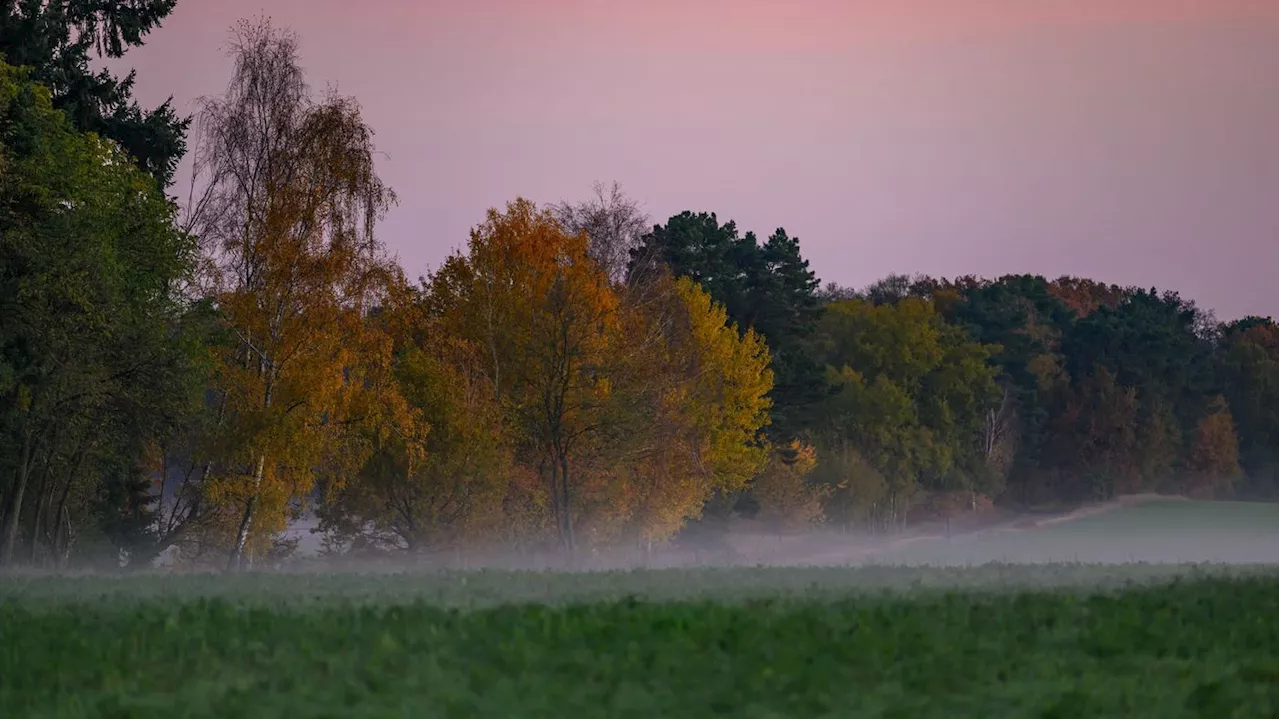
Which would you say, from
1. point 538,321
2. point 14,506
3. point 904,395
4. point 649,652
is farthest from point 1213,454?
point 649,652

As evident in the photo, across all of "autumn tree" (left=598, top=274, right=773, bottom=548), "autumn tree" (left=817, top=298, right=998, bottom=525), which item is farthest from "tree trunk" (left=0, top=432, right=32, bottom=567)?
"autumn tree" (left=817, top=298, right=998, bottom=525)

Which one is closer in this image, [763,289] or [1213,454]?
[763,289]

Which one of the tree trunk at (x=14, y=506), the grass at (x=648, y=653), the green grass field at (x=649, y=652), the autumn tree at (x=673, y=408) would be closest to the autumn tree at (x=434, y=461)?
the autumn tree at (x=673, y=408)

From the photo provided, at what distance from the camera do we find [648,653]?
15727 millimetres

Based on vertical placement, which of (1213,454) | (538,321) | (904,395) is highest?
(904,395)

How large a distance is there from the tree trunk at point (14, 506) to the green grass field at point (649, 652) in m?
18.4

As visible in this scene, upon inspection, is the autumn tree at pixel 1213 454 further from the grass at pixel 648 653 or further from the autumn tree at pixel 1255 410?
the grass at pixel 648 653

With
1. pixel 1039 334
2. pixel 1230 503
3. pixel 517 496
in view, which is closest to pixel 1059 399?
pixel 1039 334

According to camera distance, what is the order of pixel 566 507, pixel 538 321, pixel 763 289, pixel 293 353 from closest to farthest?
pixel 293 353
pixel 538 321
pixel 566 507
pixel 763 289

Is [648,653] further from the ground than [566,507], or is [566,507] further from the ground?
[566,507]

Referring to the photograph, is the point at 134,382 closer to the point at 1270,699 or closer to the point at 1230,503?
the point at 1270,699

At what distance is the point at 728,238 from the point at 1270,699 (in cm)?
8231

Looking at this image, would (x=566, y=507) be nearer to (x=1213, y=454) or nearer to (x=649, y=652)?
(x=649, y=652)

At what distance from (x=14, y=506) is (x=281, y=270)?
10.8m
